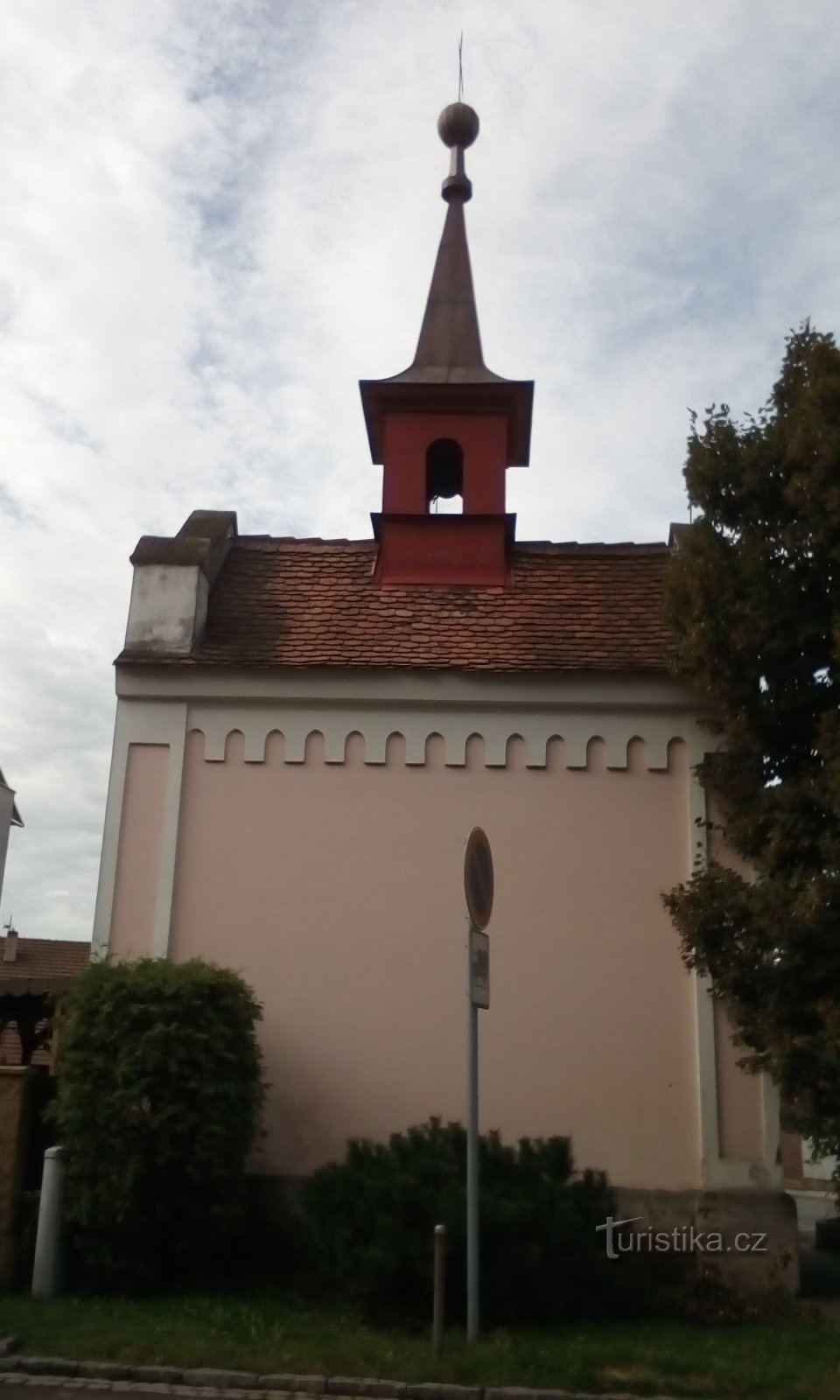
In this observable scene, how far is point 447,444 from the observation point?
1444cm

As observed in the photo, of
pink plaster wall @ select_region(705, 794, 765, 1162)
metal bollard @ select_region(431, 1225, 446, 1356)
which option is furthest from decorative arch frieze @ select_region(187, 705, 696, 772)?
metal bollard @ select_region(431, 1225, 446, 1356)

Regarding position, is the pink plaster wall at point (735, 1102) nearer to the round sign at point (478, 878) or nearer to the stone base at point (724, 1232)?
the stone base at point (724, 1232)

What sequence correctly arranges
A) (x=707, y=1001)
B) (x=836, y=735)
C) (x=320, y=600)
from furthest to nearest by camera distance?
(x=320, y=600)
(x=707, y=1001)
(x=836, y=735)

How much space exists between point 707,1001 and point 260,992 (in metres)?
4.01

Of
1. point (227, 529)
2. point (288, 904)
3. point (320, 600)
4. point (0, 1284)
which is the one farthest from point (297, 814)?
point (0, 1284)

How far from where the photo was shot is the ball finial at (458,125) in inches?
658

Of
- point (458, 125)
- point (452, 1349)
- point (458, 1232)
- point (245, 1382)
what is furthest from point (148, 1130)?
point (458, 125)

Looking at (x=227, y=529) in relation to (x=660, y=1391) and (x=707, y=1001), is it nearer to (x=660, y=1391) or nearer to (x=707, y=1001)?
(x=707, y=1001)

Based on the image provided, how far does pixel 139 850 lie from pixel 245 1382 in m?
5.28

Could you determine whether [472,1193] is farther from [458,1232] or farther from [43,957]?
[43,957]

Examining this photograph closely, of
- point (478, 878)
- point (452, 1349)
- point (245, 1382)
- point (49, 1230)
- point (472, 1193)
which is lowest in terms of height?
point (245, 1382)

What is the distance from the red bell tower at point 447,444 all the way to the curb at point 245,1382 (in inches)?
317

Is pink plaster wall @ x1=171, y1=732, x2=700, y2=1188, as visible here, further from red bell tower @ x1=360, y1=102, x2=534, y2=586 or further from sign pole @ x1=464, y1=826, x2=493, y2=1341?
sign pole @ x1=464, y1=826, x2=493, y2=1341

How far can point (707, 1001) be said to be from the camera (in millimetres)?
10539
